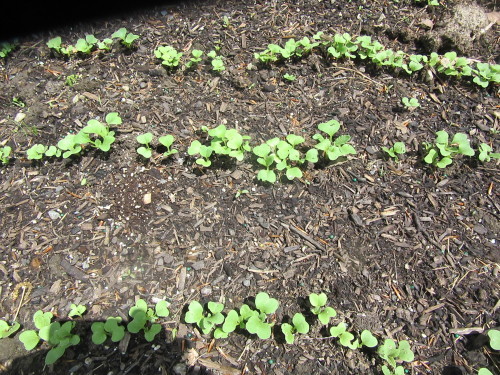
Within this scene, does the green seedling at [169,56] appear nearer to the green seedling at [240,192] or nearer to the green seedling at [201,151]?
the green seedling at [201,151]

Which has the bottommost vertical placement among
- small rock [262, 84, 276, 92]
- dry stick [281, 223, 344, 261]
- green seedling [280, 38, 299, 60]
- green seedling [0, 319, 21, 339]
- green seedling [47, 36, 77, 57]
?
green seedling [0, 319, 21, 339]

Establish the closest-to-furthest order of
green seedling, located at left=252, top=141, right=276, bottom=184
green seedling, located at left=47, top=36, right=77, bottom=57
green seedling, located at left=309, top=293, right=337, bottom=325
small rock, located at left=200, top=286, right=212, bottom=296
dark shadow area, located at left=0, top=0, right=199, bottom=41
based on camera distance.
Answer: green seedling, located at left=309, top=293, right=337, bottom=325 < small rock, located at left=200, top=286, right=212, bottom=296 < green seedling, located at left=252, top=141, right=276, bottom=184 < green seedling, located at left=47, top=36, right=77, bottom=57 < dark shadow area, located at left=0, top=0, right=199, bottom=41

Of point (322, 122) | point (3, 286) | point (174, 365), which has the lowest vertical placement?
point (174, 365)

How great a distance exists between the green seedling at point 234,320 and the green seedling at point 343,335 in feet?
1.34

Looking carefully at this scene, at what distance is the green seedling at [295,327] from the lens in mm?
1737

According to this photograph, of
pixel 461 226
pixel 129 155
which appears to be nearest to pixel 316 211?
pixel 461 226

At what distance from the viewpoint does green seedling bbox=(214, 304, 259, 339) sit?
1775 millimetres

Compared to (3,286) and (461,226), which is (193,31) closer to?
(3,286)

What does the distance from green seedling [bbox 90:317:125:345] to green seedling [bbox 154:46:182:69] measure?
201 cm

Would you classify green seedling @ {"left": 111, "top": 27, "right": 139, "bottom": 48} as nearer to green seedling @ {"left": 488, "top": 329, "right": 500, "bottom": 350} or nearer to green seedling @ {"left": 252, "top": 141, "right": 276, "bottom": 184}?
green seedling @ {"left": 252, "top": 141, "right": 276, "bottom": 184}

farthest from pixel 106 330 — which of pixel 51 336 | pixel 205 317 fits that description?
pixel 205 317

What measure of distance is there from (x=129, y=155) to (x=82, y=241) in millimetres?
682

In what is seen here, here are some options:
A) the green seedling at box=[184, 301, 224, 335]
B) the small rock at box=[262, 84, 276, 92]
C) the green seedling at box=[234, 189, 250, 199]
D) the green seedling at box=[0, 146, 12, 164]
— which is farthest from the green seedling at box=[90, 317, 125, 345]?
the small rock at box=[262, 84, 276, 92]

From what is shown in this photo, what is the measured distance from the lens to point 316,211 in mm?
2225
